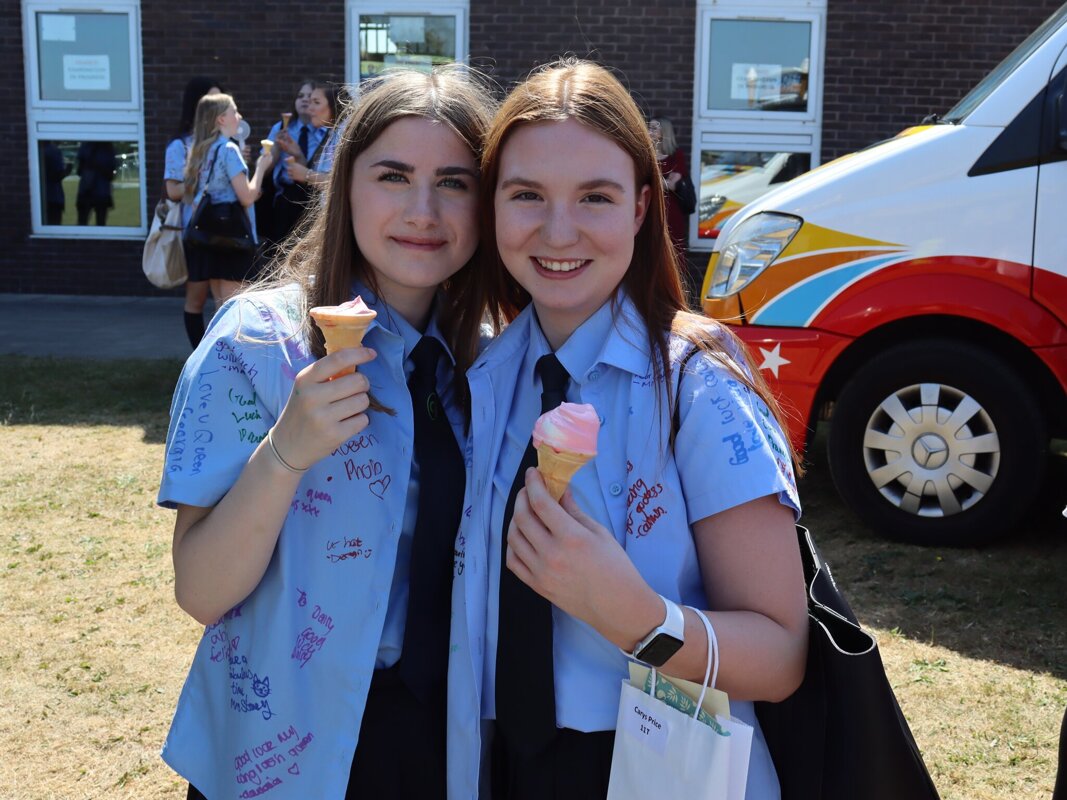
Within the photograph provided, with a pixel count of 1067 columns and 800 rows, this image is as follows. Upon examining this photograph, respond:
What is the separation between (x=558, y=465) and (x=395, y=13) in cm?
1110

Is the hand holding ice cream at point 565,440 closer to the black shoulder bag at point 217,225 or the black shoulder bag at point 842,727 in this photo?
the black shoulder bag at point 842,727

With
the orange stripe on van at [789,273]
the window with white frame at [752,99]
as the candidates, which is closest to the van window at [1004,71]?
the orange stripe on van at [789,273]

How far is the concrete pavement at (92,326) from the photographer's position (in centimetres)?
962

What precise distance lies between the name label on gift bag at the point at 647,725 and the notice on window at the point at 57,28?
12588 mm

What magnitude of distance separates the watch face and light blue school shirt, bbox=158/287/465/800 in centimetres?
46

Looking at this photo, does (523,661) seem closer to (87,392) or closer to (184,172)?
(184,172)

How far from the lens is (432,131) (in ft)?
6.49

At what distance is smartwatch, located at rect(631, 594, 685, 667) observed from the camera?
1582 millimetres

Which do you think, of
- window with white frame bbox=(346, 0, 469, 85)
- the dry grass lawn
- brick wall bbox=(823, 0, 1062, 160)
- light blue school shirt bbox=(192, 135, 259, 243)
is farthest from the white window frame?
the dry grass lawn

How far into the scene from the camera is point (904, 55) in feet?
37.3

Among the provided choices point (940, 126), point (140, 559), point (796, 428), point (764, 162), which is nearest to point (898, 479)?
point (796, 428)

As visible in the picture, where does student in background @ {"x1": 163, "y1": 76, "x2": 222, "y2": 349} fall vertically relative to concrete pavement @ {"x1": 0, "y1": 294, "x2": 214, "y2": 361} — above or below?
above

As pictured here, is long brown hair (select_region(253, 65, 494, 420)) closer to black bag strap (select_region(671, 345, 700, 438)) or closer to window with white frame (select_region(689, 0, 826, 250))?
black bag strap (select_region(671, 345, 700, 438))

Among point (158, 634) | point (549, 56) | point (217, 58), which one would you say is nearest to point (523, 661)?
point (158, 634)
